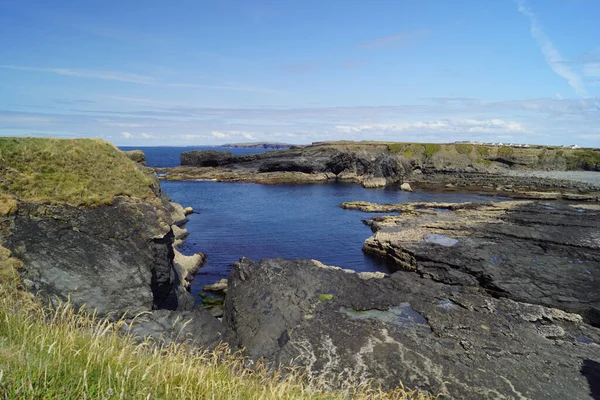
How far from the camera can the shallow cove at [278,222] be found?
36.4m

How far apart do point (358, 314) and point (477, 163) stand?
365ft

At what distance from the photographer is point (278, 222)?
5247 centimetres

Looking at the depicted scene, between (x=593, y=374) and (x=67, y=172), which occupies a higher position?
(x=67, y=172)

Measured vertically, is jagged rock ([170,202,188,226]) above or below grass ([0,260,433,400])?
below

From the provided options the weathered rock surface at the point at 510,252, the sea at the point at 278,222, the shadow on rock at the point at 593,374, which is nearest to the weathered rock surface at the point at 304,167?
the sea at the point at 278,222

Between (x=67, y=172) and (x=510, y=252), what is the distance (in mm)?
32262

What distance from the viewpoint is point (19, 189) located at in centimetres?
1678

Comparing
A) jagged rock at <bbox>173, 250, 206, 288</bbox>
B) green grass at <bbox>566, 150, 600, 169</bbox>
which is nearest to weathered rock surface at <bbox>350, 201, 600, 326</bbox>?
jagged rock at <bbox>173, 250, 206, 288</bbox>

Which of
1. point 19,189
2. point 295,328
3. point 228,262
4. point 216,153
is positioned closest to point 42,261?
point 19,189

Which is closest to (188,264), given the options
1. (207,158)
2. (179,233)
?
(179,233)

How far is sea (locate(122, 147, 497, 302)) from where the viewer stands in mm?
36219

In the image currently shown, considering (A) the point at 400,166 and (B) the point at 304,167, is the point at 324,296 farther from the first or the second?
(B) the point at 304,167

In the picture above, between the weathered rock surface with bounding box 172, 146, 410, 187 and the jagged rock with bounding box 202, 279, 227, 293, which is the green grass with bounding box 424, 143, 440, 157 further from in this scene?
the jagged rock with bounding box 202, 279, 227, 293

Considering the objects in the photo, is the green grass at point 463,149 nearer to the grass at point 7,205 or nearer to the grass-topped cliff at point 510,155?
the grass-topped cliff at point 510,155
